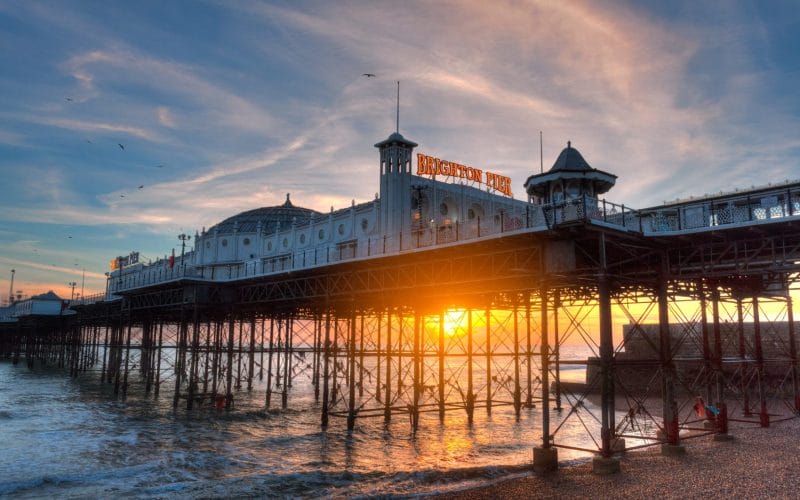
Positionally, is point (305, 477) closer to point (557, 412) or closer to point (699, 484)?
point (699, 484)

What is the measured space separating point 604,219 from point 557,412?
23.7 metres

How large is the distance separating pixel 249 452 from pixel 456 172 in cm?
2579

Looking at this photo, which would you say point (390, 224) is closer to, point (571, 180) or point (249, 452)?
point (571, 180)

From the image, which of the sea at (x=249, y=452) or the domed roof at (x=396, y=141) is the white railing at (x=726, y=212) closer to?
the sea at (x=249, y=452)

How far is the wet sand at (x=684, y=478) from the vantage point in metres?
17.7

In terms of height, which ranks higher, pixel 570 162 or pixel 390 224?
pixel 570 162

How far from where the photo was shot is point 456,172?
45188 mm

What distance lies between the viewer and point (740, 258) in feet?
74.0

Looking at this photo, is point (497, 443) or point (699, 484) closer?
point (699, 484)

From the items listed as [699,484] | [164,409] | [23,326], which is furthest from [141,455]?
[23,326]

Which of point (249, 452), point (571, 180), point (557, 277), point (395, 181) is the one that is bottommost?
point (249, 452)

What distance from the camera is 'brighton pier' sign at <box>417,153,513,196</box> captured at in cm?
4269

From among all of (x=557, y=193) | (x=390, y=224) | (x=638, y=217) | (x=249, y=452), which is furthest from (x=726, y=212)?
(x=249, y=452)

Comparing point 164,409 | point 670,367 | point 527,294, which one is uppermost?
point 527,294
